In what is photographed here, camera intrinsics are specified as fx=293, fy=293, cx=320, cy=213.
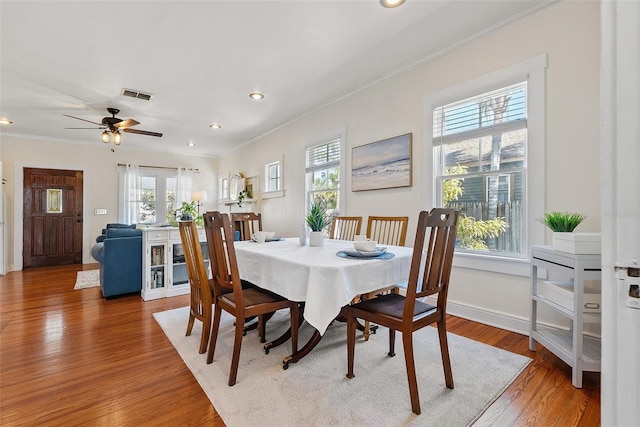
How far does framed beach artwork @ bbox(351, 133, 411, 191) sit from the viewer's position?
3.15 metres

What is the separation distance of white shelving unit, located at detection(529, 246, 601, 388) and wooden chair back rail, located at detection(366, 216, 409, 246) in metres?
0.98

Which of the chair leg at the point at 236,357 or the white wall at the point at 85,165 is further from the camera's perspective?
the white wall at the point at 85,165

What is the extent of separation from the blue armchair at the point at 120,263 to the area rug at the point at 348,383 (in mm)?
1630

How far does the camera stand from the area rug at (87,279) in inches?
164

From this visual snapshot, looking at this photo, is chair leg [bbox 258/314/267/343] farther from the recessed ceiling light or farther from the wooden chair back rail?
the recessed ceiling light

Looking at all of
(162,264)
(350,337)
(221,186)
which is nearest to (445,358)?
(350,337)

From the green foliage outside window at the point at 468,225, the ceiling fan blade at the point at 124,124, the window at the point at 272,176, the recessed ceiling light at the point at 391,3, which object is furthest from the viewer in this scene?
the window at the point at 272,176

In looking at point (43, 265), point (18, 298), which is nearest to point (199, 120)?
point (18, 298)

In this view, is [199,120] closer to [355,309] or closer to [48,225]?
[48,225]

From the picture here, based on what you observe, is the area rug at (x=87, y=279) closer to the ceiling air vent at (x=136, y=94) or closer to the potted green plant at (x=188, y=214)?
the potted green plant at (x=188, y=214)

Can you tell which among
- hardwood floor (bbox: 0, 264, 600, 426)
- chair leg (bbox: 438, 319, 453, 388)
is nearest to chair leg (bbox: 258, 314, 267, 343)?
hardwood floor (bbox: 0, 264, 600, 426)

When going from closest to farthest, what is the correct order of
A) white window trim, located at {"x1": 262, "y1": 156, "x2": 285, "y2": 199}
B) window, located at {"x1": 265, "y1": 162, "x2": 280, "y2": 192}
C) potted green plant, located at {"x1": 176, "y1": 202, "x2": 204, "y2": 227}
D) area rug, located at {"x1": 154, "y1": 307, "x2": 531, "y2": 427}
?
area rug, located at {"x1": 154, "y1": 307, "x2": 531, "y2": 427}, potted green plant, located at {"x1": 176, "y1": 202, "x2": 204, "y2": 227}, white window trim, located at {"x1": 262, "y1": 156, "x2": 285, "y2": 199}, window, located at {"x1": 265, "y1": 162, "x2": 280, "y2": 192}

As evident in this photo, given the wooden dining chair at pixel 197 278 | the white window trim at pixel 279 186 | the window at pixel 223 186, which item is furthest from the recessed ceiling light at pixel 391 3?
the window at pixel 223 186

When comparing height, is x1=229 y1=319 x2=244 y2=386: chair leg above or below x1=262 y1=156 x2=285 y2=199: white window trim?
below
